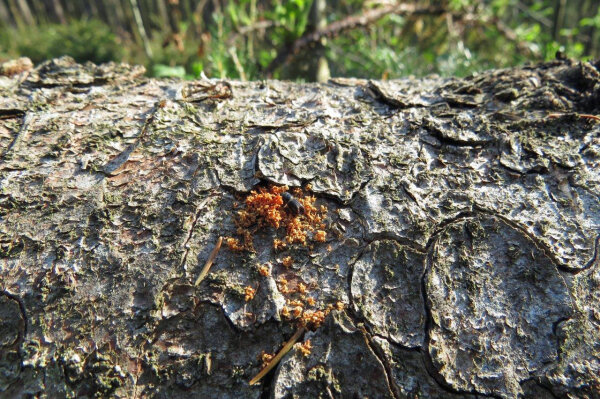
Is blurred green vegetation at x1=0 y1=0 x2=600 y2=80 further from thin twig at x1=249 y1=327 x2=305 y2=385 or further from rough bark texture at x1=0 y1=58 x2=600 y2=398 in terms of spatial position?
thin twig at x1=249 y1=327 x2=305 y2=385

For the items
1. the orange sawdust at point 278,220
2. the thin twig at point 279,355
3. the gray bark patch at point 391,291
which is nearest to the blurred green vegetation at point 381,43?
the orange sawdust at point 278,220

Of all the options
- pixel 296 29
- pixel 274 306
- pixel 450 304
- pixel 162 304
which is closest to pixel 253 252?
pixel 274 306

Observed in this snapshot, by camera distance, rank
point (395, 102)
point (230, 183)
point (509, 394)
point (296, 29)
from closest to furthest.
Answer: point (509, 394), point (230, 183), point (395, 102), point (296, 29)

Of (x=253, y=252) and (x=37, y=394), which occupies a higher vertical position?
(x=253, y=252)

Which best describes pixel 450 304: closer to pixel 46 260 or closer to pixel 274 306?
pixel 274 306

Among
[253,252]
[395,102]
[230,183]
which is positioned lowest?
[253,252]

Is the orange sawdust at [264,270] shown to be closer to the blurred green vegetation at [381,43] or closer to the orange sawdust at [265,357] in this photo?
the orange sawdust at [265,357]
